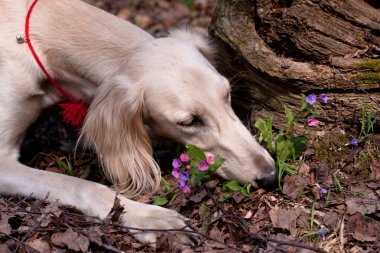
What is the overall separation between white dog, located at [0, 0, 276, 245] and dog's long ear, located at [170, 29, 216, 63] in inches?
0.5

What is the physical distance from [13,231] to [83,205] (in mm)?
419

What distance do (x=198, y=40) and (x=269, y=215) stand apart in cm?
141

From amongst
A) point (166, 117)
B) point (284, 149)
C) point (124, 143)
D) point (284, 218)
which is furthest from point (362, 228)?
point (124, 143)

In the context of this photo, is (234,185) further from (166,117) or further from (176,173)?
(166,117)

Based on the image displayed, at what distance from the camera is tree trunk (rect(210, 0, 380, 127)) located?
3135 millimetres

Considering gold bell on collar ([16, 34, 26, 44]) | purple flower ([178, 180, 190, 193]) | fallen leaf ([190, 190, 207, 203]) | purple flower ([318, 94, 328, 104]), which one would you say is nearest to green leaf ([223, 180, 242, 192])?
fallen leaf ([190, 190, 207, 203])

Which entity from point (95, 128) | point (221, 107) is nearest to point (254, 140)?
point (221, 107)

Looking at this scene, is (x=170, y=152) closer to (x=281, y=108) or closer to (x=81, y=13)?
(x=281, y=108)

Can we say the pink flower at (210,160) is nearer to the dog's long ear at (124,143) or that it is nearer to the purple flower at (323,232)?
the dog's long ear at (124,143)

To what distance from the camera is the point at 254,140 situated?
3203 millimetres

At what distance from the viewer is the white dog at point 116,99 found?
3.14m

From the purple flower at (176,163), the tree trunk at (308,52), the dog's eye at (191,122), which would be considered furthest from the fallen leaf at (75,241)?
the tree trunk at (308,52)

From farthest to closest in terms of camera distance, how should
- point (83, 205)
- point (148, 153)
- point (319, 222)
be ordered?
point (148, 153) < point (83, 205) < point (319, 222)

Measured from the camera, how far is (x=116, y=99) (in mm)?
3367
